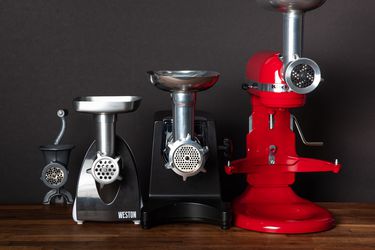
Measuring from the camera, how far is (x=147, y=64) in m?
A: 2.47

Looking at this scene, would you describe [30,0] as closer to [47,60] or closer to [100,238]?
[47,60]

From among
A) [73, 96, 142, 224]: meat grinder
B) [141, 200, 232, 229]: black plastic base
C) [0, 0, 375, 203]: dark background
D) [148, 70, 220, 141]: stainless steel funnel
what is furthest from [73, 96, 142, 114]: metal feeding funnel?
[0, 0, 375, 203]: dark background

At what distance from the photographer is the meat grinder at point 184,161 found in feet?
6.56

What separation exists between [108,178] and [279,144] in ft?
1.83

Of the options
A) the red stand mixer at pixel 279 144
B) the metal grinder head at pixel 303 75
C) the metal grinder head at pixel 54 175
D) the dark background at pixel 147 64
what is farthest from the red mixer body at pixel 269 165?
the metal grinder head at pixel 54 175

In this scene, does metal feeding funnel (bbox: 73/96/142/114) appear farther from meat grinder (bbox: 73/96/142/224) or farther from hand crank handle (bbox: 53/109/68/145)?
hand crank handle (bbox: 53/109/68/145)

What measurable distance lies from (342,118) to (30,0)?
116 centimetres

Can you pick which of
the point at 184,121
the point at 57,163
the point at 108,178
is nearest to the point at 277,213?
the point at 184,121

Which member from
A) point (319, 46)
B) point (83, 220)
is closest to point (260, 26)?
point (319, 46)

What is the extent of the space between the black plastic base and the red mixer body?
0.07 meters

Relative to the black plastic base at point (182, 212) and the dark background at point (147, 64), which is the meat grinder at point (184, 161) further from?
the dark background at point (147, 64)

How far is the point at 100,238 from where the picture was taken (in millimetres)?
2006

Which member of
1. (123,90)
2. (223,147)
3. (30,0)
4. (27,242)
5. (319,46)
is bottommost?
(27,242)

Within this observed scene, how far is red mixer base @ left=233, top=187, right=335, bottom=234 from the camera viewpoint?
2037 mm
